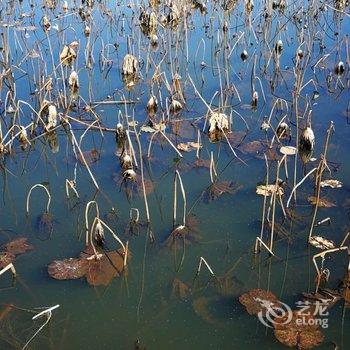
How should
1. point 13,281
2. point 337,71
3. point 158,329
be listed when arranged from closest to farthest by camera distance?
point 158,329, point 13,281, point 337,71

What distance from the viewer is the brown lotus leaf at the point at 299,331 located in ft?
6.95

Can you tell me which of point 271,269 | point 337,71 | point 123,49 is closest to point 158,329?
point 271,269

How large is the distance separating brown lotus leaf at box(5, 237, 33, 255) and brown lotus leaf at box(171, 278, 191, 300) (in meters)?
0.89

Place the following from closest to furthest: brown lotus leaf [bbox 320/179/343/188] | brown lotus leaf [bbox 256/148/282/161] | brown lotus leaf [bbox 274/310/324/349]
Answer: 1. brown lotus leaf [bbox 274/310/324/349]
2. brown lotus leaf [bbox 320/179/343/188]
3. brown lotus leaf [bbox 256/148/282/161]

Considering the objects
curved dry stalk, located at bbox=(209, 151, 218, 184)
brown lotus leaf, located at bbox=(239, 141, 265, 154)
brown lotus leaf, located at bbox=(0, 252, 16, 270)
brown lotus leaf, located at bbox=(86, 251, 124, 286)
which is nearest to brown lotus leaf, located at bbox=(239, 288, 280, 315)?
brown lotus leaf, located at bbox=(86, 251, 124, 286)

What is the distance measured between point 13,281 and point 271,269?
138 centimetres

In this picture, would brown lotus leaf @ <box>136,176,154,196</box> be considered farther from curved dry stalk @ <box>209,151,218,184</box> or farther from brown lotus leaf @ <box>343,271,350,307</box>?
brown lotus leaf @ <box>343,271,350,307</box>

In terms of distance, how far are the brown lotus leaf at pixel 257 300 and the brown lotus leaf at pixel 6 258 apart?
4.18 ft

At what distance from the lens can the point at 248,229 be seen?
295 cm

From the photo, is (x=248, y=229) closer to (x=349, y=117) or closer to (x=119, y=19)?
(x=349, y=117)

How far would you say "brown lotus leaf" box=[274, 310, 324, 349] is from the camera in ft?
6.95

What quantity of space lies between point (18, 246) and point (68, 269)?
1.34 feet

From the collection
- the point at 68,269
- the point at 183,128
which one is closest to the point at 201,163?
the point at 183,128

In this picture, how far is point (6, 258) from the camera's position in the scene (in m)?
2.70
